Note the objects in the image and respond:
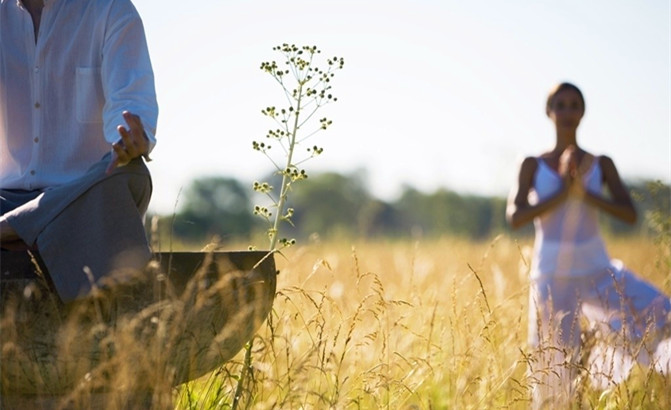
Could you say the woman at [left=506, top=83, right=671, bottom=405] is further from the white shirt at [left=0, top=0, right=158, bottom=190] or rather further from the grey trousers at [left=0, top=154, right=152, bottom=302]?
the grey trousers at [left=0, top=154, right=152, bottom=302]

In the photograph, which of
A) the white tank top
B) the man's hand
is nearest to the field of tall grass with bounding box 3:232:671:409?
the white tank top

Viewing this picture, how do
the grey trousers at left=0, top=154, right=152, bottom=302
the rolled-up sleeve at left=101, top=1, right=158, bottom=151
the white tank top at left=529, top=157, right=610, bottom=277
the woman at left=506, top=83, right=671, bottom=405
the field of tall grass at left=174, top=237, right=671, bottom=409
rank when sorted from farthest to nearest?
the white tank top at left=529, top=157, right=610, bottom=277, the woman at left=506, top=83, right=671, bottom=405, the field of tall grass at left=174, top=237, right=671, bottom=409, the rolled-up sleeve at left=101, top=1, right=158, bottom=151, the grey trousers at left=0, top=154, right=152, bottom=302

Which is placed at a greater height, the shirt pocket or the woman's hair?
the woman's hair

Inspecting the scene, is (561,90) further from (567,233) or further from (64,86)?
(64,86)

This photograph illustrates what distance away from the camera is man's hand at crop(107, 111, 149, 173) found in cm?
285

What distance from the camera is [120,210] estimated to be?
2887 millimetres

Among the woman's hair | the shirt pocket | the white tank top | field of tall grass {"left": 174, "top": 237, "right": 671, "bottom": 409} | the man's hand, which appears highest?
the woman's hair

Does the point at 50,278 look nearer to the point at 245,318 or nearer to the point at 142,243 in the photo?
the point at 142,243

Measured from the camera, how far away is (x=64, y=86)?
338cm

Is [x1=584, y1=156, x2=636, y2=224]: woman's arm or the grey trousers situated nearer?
the grey trousers

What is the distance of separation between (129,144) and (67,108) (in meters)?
0.61

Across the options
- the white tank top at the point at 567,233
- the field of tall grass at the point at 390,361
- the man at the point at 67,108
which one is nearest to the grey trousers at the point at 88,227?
the man at the point at 67,108

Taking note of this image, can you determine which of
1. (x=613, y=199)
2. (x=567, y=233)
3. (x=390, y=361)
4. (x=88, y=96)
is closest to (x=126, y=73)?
(x=88, y=96)

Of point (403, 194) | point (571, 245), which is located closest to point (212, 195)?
point (403, 194)
